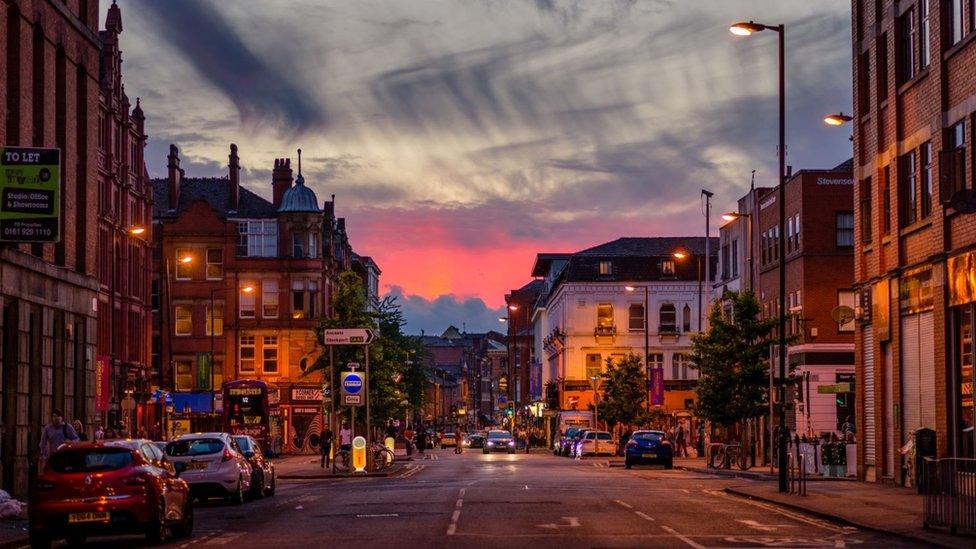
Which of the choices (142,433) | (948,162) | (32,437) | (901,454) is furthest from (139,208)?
(948,162)

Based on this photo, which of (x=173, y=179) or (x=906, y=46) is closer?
(x=906, y=46)

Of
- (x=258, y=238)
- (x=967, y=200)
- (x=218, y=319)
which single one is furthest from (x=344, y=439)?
(x=258, y=238)

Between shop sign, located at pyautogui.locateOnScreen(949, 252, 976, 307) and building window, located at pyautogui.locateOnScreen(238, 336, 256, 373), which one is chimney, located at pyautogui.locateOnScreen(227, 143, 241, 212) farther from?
shop sign, located at pyautogui.locateOnScreen(949, 252, 976, 307)

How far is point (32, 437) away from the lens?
3653 cm

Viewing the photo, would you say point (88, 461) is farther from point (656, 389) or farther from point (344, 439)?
point (656, 389)

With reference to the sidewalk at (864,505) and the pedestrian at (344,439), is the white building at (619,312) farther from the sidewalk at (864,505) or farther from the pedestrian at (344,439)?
the sidewalk at (864,505)

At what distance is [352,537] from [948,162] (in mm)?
14921

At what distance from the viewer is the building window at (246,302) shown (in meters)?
103

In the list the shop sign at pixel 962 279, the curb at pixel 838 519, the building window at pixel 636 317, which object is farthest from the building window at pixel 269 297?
the shop sign at pixel 962 279

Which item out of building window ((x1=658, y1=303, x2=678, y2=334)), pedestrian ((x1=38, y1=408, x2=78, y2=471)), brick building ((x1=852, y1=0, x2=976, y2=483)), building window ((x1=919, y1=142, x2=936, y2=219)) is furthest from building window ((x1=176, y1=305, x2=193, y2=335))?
building window ((x1=919, y1=142, x2=936, y2=219))

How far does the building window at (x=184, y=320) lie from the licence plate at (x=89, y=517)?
80.6 meters

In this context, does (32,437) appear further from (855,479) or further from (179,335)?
(179,335)

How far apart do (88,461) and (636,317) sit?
94704 millimetres

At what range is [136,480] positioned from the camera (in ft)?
72.3
